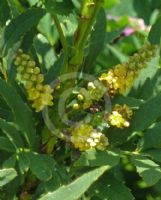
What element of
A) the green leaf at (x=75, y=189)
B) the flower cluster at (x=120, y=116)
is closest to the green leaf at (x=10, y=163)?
the green leaf at (x=75, y=189)

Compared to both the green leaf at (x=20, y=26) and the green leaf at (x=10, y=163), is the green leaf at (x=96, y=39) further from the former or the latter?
the green leaf at (x=10, y=163)

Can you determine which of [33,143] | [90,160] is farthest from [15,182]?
[90,160]

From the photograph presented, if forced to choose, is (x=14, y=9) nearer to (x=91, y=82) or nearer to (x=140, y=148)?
(x=91, y=82)

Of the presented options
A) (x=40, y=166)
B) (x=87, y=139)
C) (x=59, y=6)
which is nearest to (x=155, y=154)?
(x=87, y=139)

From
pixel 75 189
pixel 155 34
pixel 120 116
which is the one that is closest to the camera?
pixel 75 189

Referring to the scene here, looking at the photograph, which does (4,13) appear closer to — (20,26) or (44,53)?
(20,26)

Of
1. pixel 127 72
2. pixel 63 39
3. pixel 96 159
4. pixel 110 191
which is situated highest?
pixel 63 39
